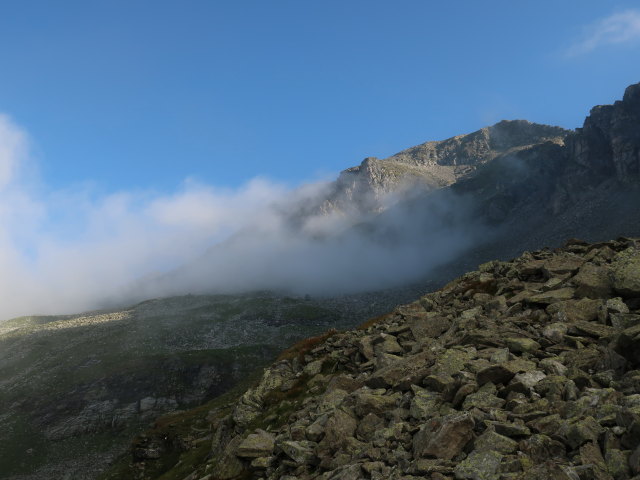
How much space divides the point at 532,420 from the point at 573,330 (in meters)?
9.41

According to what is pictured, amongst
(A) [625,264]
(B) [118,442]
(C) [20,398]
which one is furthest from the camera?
(C) [20,398]

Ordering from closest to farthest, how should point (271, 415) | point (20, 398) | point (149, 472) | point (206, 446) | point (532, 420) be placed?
point (532, 420), point (271, 415), point (206, 446), point (149, 472), point (20, 398)

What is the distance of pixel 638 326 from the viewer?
53.6 ft

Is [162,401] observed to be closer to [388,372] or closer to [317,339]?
[317,339]

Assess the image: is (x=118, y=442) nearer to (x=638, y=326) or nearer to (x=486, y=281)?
(x=486, y=281)

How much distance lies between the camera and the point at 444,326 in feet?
102

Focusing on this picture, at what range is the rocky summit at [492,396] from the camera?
1220 cm

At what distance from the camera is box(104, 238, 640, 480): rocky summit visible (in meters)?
12.2

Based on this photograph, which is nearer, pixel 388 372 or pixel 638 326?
pixel 638 326

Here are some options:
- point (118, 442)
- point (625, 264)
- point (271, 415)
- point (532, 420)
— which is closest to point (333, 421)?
point (532, 420)

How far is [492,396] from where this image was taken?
53.3ft

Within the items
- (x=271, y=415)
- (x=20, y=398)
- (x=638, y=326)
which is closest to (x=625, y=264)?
(x=638, y=326)

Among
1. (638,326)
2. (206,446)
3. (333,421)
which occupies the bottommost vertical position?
(206,446)

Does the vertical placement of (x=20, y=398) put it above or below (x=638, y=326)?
below
